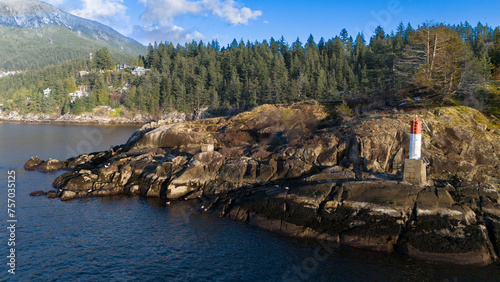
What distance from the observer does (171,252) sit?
19438 millimetres

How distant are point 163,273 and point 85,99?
5403 inches

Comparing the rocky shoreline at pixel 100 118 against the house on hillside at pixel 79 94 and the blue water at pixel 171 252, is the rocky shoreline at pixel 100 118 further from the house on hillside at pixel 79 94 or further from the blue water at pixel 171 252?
the blue water at pixel 171 252

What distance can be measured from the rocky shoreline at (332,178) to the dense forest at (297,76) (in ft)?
27.8

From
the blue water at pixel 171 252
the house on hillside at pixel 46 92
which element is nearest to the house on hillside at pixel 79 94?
the house on hillside at pixel 46 92

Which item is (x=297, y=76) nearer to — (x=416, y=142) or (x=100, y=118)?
(x=100, y=118)

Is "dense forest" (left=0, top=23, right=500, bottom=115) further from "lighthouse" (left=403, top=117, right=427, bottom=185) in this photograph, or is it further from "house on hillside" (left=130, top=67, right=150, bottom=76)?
"lighthouse" (left=403, top=117, right=427, bottom=185)

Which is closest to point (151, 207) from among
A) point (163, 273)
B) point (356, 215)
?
point (163, 273)

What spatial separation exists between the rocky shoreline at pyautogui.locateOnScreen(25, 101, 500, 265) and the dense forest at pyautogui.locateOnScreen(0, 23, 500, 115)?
8.47 metres

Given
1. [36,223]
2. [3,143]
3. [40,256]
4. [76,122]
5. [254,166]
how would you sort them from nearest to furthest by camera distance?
[40,256] → [36,223] → [254,166] → [3,143] → [76,122]

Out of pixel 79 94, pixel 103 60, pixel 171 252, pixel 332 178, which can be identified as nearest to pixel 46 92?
pixel 79 94

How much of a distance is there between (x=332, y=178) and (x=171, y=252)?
13.2m

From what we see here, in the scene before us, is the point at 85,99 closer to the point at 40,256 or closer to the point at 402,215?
the point at 40,256

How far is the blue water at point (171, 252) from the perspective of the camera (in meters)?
16.7

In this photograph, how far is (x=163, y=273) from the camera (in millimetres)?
17125
